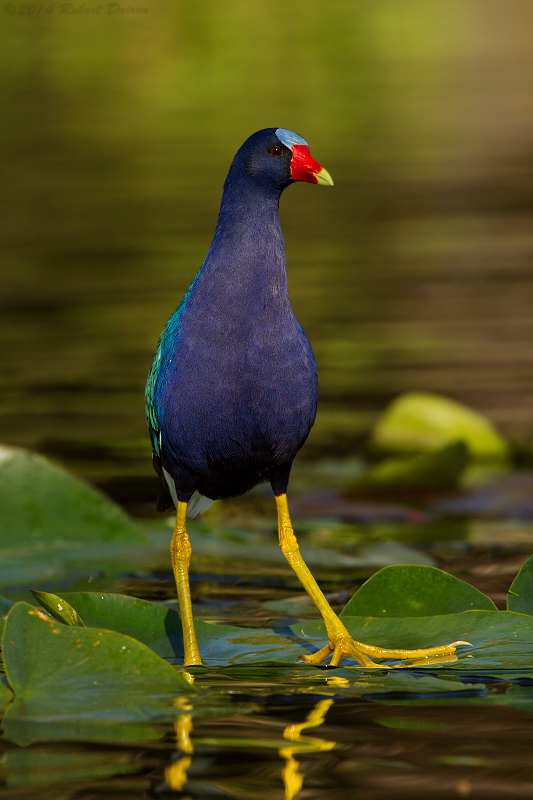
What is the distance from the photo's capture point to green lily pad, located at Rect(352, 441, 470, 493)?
584 cm

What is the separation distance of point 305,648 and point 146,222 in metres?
12.2

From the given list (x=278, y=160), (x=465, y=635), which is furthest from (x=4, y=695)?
(x=278, y=160)

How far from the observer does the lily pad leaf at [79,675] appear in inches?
106

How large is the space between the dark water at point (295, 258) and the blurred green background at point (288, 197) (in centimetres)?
5

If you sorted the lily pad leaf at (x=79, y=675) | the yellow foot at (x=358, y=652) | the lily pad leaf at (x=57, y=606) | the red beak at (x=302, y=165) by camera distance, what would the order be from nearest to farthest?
the lily pad leaf at (x=79, y=675), the lily pad leaf at (x=57, y=606), the yellow foot at (x=358, y=652), the red beak at (x=302, y=165)

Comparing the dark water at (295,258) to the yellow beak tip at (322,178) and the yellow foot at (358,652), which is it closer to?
the yellow foot at (358,652)

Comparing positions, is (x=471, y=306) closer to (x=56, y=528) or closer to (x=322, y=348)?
(x=322, y=348)

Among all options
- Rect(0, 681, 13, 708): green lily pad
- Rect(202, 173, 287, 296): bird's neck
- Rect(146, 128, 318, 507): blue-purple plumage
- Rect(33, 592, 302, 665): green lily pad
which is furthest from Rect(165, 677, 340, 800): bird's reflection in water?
Rect(202, 173, 287, 296): bird's neck

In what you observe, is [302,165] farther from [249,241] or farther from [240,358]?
[240,358]

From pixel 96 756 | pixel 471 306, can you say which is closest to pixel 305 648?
pixel 96 756

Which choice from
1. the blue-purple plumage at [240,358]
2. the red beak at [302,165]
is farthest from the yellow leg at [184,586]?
the red beak at [302,165]

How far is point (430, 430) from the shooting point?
6.66 m

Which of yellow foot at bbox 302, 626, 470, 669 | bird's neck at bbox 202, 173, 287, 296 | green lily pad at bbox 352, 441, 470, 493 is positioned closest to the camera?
yellow foot at bbox 302, 626, 470, 669

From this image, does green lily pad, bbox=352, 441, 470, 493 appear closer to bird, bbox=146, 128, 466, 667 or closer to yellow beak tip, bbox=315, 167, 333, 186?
bird, bbox=146, 128, 466, 667
